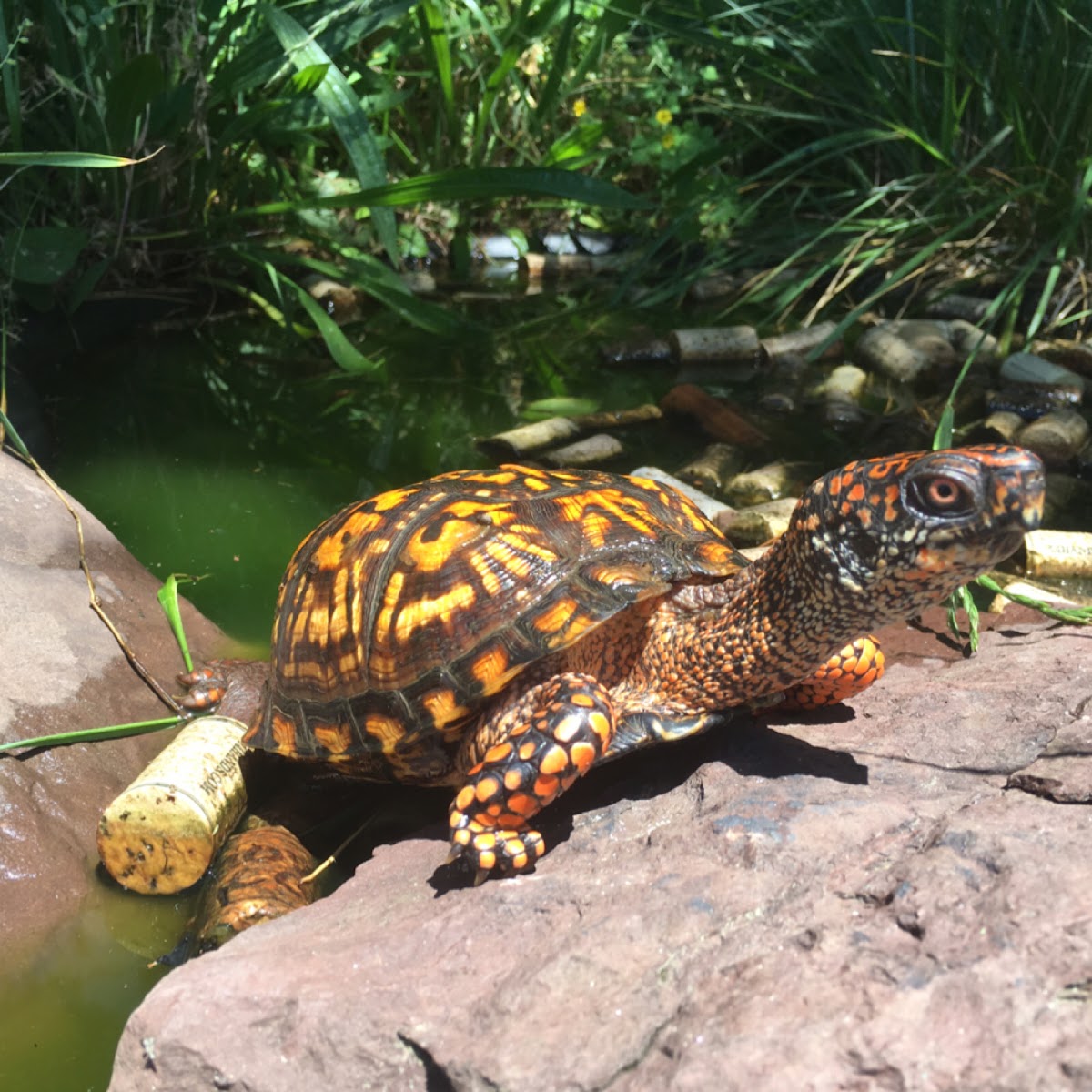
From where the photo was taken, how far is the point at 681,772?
220cm

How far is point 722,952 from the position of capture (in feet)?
5.31

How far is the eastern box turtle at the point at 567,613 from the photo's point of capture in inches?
72.2

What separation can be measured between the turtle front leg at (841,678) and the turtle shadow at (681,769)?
0.12m

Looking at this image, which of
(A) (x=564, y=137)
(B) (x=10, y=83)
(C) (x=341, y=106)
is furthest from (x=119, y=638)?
(A) (x=564, y=137)

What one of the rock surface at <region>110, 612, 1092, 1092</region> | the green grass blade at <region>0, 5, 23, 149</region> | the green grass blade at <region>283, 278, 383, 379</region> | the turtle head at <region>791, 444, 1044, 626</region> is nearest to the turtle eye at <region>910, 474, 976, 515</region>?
the turtle head at <region>791, 444, 1044, 626</region>

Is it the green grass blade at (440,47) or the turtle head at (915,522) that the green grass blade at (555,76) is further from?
the turtle head at (915,522)

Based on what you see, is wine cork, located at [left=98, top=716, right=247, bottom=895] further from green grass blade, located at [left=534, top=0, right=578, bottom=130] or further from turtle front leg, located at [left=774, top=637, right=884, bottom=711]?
green grass blade, located at [left=534, top=0, right=578, bottom=130]

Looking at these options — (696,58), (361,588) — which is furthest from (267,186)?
(361,588)

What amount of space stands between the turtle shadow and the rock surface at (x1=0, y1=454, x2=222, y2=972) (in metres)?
0.78

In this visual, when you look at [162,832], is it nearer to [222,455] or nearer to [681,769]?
[681,769]

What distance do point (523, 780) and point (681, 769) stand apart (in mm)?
380

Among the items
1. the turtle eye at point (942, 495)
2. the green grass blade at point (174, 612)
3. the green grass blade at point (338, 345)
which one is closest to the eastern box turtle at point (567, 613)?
the turtle eye at point (942, 495)

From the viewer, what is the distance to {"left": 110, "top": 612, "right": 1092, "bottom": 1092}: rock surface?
55.6 inches

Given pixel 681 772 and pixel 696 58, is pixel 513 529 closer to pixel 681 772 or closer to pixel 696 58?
pixel 681 772
